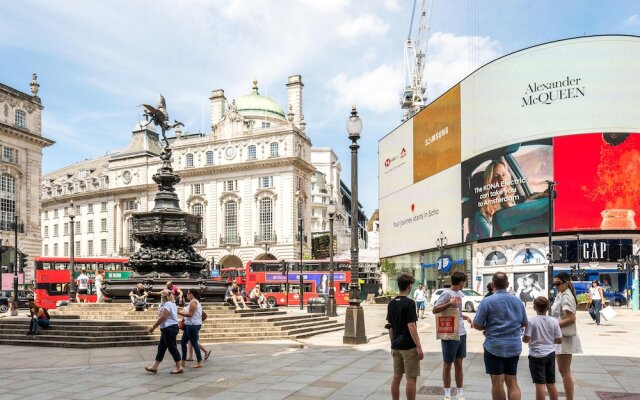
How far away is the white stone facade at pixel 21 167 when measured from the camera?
189 feet

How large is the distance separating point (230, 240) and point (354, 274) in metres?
61.6

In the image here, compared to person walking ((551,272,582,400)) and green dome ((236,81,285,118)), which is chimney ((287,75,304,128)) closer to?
green dome ((236,81,285,118))

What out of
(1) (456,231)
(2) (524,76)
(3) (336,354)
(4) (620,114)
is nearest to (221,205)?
(1) (456,231)

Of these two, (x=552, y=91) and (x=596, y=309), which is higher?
(x=552, y=91)

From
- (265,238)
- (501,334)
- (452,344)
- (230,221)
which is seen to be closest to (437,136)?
(265,238)

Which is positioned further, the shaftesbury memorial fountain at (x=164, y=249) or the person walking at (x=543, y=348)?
the shaftesbury memorial fountain at (x=164, y=249)

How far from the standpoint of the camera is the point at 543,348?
745 centimetres

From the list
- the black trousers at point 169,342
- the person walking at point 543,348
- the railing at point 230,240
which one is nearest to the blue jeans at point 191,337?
the black trousers at point 169,342

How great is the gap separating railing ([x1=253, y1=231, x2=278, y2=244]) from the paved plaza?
57971 mm

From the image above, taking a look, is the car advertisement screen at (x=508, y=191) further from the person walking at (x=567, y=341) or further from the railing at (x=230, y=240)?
the person walking at (x=567, y=341)

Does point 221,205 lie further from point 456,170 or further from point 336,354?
point 336,354

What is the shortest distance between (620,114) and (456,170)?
14.7m

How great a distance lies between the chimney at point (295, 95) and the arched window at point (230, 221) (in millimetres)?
14643

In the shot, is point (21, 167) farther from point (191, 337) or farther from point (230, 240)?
point (191, 337)
